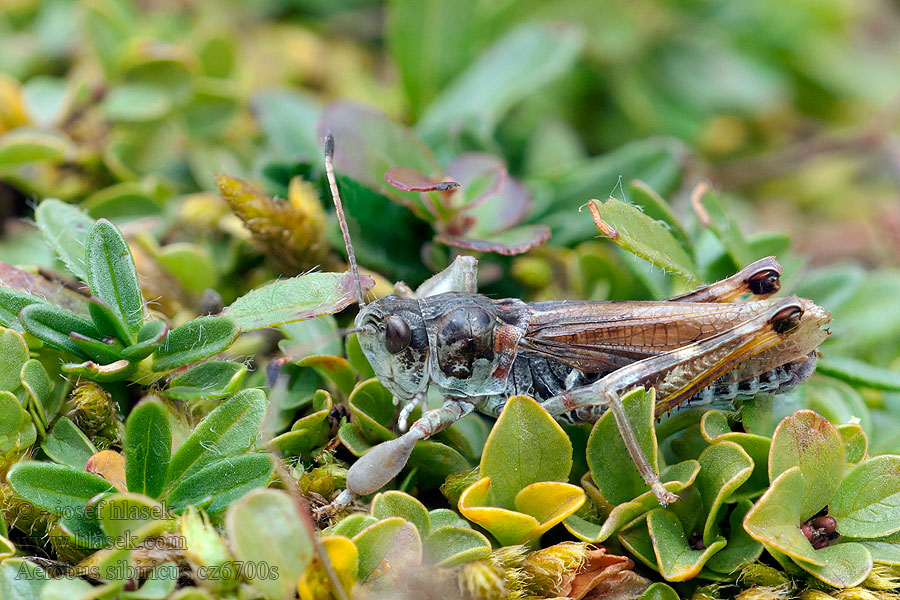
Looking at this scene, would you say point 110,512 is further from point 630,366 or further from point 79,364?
point 630,366

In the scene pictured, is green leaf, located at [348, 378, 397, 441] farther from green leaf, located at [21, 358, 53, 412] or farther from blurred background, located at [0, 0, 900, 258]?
blurred background, located at [0, 0, 900, 258]

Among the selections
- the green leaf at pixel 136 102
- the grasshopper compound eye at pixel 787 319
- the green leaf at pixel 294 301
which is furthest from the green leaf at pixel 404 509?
the green leaf at pixel 136 102

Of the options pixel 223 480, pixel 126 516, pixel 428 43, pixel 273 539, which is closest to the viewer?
pixel 273 539

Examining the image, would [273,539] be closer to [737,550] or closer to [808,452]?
[737,550]

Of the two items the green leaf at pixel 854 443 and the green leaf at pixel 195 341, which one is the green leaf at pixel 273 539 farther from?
the green leaf at pixel 854 443

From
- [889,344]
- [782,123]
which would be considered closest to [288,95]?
[889,344]

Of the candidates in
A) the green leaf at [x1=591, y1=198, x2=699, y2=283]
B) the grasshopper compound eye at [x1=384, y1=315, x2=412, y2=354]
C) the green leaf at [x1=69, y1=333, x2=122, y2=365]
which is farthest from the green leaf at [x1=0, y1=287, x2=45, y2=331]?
the green leaf at [x1=591, y1=198, x2=699, y2=283]

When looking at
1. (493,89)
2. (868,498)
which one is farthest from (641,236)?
(493,89)
